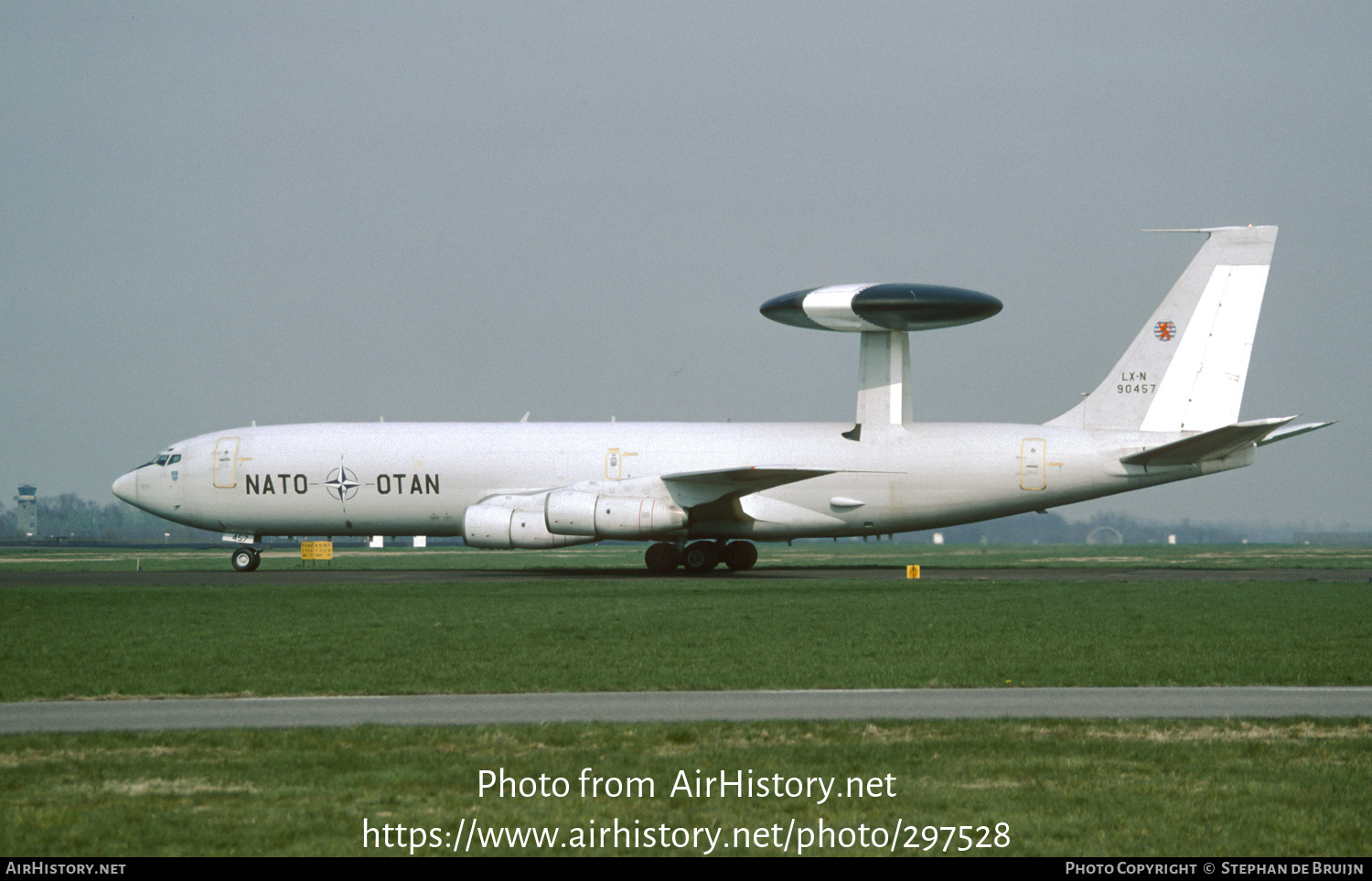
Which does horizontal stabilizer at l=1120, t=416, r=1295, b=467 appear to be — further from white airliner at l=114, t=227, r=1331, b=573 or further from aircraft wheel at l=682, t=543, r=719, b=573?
aircraft wheel at l=682, t=543, r=719, b=573

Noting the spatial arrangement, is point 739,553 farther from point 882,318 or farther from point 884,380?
point 882,318

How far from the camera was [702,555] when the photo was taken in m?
38.7

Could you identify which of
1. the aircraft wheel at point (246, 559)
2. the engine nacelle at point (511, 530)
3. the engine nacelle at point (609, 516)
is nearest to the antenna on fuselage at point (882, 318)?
the engine nacelle at point (609, 516)

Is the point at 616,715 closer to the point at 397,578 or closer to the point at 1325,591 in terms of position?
the point at 1325,591

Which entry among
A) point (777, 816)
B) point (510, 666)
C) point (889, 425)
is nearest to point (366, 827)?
point (777, 816)

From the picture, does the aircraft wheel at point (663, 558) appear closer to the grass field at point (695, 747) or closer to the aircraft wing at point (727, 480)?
the aircraft wing at point (727, 480)

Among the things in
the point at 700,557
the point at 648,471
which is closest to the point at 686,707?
the point at 648,471

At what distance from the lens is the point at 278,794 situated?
844 centimetres

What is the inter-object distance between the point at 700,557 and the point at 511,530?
5.63m

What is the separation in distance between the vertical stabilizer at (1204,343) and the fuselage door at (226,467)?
2585 cm

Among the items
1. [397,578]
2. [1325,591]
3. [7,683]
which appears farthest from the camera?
[397,578]

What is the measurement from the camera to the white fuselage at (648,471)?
122 feet

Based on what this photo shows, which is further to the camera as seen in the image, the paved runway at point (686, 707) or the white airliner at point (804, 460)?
the white airliner at point (804, 460)

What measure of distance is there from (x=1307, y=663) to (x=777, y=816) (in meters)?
10.0
